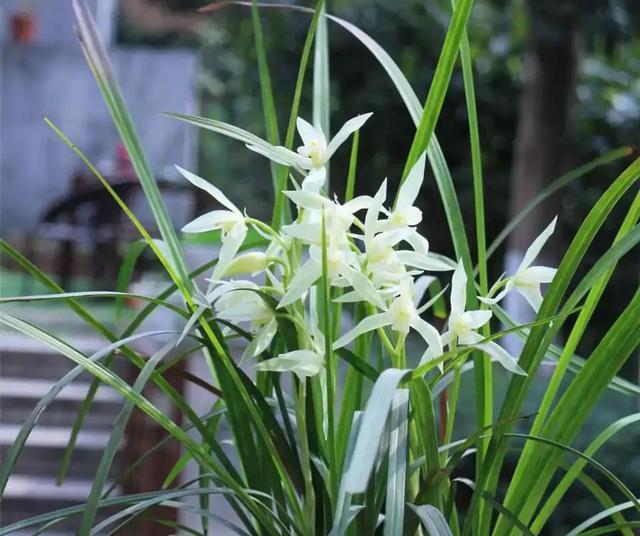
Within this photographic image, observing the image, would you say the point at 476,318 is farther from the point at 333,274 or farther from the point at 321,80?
the point at 321,80

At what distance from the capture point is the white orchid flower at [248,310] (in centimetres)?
76

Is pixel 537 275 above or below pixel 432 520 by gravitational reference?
above

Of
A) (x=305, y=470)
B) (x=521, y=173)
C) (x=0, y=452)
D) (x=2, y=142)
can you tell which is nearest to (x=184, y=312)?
(x=305, y=470)

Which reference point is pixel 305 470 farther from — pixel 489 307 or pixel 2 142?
pixel 2 142

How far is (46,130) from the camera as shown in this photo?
748 cm

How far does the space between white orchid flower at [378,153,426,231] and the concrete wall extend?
266 inches

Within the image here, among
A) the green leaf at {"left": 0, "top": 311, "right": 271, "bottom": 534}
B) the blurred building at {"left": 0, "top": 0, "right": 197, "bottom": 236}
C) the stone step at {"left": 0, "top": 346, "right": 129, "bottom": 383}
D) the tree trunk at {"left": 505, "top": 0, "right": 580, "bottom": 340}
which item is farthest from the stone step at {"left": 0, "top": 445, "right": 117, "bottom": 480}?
the blurred building at {"left": 0, "top": 0, "right": 197, "bottom": 236}

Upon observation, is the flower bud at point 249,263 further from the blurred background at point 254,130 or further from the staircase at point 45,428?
the staircase at point 45,428

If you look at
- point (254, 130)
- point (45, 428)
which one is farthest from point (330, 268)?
point (254, 130)

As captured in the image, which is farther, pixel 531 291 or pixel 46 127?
pixel 46 127

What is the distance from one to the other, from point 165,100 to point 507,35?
111 inches

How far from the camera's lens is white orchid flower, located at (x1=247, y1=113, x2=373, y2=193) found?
77cm

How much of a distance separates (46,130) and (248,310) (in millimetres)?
7013

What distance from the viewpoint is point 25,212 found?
7578mm
